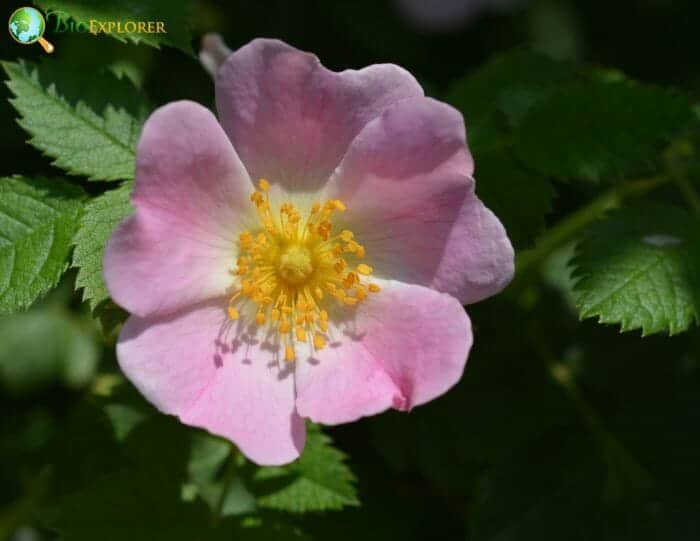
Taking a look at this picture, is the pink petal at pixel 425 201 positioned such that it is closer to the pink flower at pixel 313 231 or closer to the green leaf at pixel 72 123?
the pink flower at pixel 313 231

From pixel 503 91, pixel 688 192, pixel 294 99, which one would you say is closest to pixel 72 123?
pixel 294 99

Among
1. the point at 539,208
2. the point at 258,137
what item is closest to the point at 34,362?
the point at 258,137

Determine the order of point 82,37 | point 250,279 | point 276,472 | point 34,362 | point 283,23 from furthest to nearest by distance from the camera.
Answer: point 283,23, point 34,362, point 82,37, point 276,472, point 250,279

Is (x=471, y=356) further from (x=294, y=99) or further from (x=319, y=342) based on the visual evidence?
(x=294, y=99)

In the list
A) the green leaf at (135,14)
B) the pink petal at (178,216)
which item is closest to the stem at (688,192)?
the pink petal at (178,216)

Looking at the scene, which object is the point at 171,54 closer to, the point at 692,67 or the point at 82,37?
the point at 82,37

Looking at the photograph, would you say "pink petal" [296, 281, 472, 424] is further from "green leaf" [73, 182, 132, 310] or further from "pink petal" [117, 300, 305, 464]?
"green leaf" [73, 182, 132, 310]

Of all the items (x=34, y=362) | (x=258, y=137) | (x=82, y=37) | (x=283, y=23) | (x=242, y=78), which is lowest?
(x=34, y=362)

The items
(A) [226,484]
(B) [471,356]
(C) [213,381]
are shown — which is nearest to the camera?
(C) [213,381]
